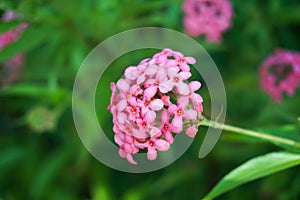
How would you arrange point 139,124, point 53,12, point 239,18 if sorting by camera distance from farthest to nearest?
1. point 239,18
2. point 53,12
3. point 139,124

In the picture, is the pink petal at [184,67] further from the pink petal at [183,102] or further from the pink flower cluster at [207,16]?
the pink flower cluster at [207,16]

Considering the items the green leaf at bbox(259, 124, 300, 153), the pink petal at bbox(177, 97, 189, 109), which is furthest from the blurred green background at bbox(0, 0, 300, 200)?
the pink petal at bbox(177, 97, 189, 109)

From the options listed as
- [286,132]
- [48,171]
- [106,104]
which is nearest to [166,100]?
[286,132]

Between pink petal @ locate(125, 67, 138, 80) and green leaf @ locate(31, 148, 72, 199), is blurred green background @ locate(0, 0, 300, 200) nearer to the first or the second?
green leaf @ locate(31, 148, 72, 199)

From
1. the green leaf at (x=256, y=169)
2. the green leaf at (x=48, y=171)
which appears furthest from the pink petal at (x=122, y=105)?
the green leaf at (x=48, y=171)

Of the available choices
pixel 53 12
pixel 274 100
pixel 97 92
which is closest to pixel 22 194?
pixel 97 92

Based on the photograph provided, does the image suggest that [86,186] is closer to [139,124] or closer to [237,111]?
[237,111]

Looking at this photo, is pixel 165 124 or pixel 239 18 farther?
pixel 239 18
